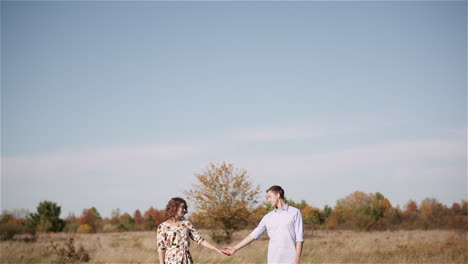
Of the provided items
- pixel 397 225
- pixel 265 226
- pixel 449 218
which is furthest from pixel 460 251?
pixel 397 225

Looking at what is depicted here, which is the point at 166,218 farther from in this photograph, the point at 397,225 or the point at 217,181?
the point at 397,225

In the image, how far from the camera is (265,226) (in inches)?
277

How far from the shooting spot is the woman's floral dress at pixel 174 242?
22.1ft

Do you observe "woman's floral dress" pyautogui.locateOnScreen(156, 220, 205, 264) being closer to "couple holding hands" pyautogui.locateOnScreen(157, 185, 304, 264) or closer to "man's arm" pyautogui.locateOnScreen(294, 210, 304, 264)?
"couple holding hands" pyautogui.locateOnScreen(157, 185, 304, 264)

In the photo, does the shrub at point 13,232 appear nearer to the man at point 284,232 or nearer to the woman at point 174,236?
the woman at point 174,236

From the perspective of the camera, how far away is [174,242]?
673 centimetres

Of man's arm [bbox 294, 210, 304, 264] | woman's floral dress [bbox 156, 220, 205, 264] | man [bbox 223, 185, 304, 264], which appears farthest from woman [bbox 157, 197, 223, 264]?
man's arm [bbox 294, 210, 304, 264]

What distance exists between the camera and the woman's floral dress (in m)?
6.73

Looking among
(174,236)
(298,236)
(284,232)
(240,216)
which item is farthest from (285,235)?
(240,216)

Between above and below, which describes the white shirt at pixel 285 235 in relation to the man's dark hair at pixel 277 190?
below

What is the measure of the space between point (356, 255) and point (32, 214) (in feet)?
154

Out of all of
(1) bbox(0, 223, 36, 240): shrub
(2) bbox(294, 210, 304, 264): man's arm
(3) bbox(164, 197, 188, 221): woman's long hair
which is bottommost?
(1) bbox(0, 223, 36, 240): shrub

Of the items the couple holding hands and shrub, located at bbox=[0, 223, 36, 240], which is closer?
the couple holding hands

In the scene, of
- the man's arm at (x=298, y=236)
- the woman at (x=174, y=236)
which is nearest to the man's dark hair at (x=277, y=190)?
the man's arm at (x=298, y=236)
